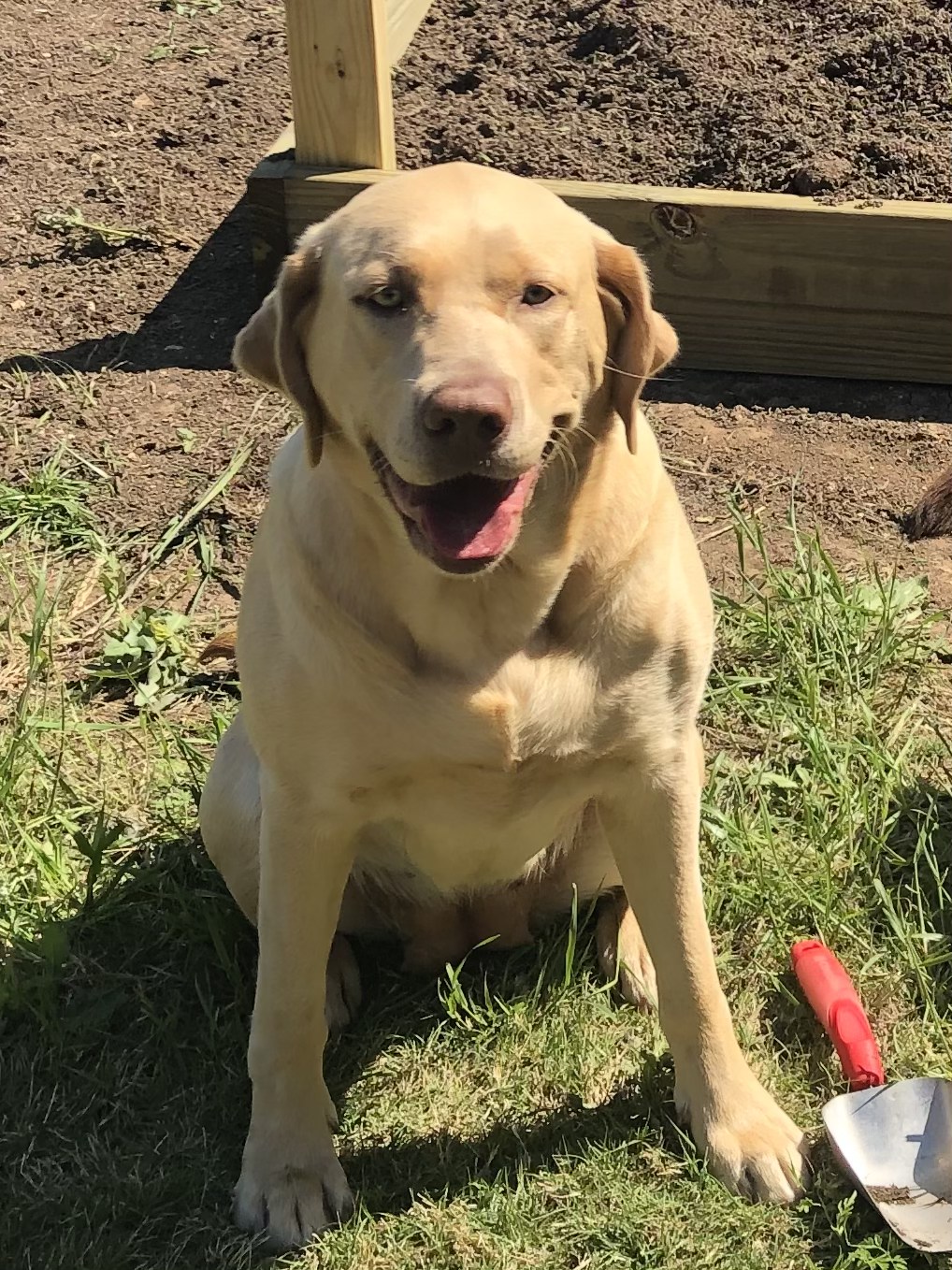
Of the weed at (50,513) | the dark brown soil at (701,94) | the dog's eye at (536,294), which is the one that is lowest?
the weed at (50,513)

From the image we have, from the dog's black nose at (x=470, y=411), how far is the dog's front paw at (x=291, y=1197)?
1.28 m

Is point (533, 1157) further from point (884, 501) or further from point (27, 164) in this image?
point (27, 164)

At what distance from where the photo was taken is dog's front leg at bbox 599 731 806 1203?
7.47ft

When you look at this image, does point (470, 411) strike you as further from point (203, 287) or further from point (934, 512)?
point (203, 287)

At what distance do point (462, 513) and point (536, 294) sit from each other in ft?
1.06

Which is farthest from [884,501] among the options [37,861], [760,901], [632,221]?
[37,861]

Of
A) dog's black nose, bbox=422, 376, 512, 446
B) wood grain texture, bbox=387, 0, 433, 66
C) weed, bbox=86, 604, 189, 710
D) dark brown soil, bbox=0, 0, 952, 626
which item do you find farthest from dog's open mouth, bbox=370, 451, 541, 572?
wood grain texture, bbox=387, 0, 433, 66

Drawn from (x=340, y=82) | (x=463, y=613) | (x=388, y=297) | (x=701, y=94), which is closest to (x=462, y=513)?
(x=463, y=613)

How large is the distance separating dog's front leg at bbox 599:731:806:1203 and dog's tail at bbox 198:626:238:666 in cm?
133

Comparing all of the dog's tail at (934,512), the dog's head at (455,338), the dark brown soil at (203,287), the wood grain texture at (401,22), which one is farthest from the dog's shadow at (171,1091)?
the wood grain texture at (401,22)

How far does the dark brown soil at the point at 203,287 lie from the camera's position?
12.3 ft

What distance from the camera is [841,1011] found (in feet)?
8.19

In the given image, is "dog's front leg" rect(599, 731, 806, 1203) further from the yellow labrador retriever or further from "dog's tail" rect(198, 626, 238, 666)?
"dog's tail" rect(198, 626, 238, 666)

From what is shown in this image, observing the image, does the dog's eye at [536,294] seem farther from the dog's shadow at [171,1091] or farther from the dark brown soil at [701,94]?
the dark brown soil at [701,94]
